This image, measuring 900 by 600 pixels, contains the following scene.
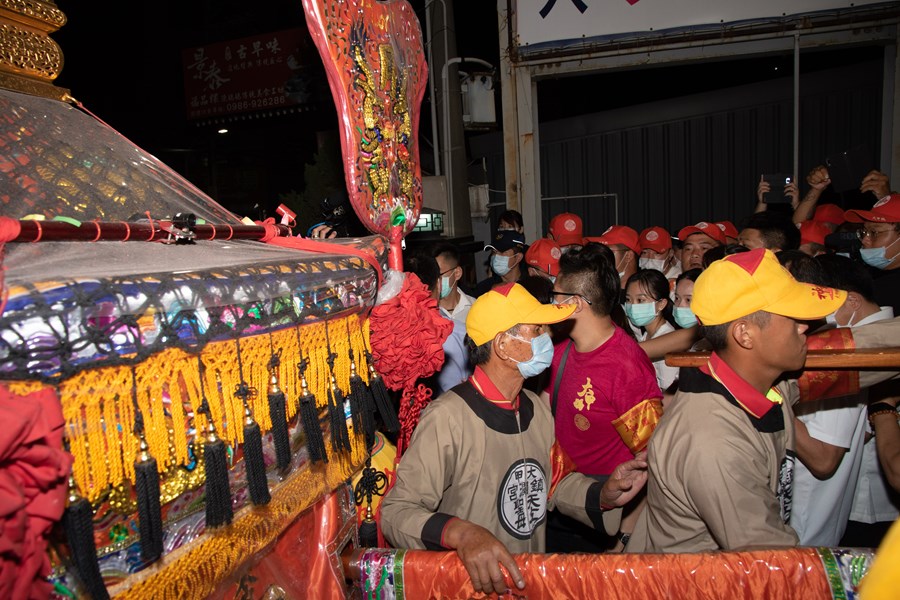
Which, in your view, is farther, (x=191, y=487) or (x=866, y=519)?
(x=866, y=519)

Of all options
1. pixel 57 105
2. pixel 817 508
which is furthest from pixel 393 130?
pixel 817 508

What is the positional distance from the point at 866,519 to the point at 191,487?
3.17m

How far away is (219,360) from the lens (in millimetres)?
1148

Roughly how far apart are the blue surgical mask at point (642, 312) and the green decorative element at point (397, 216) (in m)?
1.99

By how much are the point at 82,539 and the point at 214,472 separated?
0.25 meters

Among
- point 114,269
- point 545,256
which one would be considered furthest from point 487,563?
point 545,256

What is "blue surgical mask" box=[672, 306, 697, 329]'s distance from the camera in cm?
349

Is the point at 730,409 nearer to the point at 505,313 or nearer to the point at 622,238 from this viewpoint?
the point at 505,313

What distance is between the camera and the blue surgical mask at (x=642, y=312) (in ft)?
12.0

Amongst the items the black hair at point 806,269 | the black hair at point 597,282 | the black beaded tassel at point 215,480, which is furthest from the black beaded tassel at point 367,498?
the black hair at point 806,269

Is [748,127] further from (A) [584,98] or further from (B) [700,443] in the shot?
(B) [700,443]

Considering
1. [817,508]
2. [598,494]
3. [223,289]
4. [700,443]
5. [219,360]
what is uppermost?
[223,289]

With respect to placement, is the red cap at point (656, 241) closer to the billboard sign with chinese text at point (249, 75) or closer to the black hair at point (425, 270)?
the black hair at point (425, 270)

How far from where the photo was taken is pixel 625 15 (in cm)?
639
